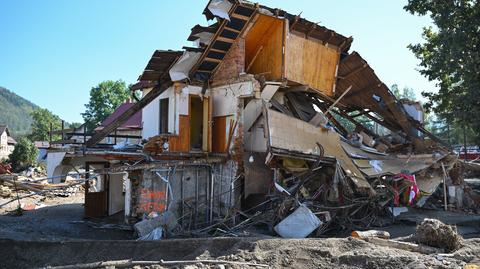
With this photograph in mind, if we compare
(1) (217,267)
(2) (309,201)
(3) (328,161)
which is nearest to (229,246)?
(1) (217,267)

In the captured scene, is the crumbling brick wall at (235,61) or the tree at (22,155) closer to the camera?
the crumbling brick wall at (235,61)

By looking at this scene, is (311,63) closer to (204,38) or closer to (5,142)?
(204,38)

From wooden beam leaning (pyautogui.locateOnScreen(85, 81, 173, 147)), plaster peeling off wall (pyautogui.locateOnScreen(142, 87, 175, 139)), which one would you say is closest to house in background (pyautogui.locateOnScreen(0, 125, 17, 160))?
plaster peeling off wall (pyautogui.locateOnScreen(142, 87, 175, 139))

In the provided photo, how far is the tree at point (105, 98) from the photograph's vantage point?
177 ft

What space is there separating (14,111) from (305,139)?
631ft

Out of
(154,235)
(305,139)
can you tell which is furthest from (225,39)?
(154,235)

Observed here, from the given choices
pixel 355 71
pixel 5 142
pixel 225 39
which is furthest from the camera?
pixel 5 142

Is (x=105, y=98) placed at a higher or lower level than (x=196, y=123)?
higher

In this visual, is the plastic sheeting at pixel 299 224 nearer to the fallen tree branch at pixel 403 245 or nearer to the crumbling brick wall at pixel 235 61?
the fallen tree branch at pixel 403 245

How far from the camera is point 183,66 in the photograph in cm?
1488

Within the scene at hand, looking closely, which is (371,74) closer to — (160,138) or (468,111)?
(468,111)

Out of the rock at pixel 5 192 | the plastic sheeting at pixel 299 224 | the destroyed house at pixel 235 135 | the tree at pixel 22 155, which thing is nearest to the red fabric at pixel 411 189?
the destroyed house at pixel 235 135

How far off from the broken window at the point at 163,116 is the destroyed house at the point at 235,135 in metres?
0.04

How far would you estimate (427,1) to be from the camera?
64.8 ft
